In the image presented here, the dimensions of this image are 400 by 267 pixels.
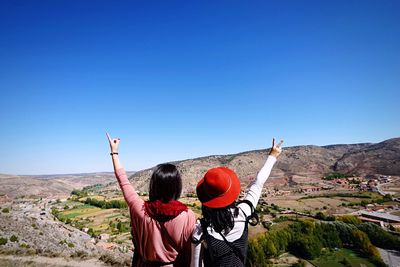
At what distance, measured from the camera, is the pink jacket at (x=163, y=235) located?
7.24ft

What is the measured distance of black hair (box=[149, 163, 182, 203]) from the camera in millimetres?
2254

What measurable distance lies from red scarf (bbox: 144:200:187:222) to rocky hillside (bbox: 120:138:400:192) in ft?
344

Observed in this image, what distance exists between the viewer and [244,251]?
85.2 inches

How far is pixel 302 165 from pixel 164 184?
484 feet

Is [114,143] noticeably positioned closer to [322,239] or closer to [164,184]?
[164,184]

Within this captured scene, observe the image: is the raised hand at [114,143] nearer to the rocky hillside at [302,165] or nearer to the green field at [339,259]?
the green field at [339,259]

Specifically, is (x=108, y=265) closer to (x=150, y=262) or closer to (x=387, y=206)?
(x=150, y=262)

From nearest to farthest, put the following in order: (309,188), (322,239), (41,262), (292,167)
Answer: (41,262), (322,239), (309,188), (292,167)

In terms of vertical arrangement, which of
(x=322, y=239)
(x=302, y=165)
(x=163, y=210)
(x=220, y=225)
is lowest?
(x=322, y=239)

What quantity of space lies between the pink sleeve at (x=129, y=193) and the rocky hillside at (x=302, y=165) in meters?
105

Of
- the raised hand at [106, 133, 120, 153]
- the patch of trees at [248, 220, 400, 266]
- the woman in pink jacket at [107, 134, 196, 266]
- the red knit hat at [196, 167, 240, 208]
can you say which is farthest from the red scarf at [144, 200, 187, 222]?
the patch of trees at [248, 220, 400, 266]

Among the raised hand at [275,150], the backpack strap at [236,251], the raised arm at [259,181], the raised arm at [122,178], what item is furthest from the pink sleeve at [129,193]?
the raised hand at [275,150]

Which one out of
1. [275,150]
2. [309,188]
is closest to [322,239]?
[275,150]

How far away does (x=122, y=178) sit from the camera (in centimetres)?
266
